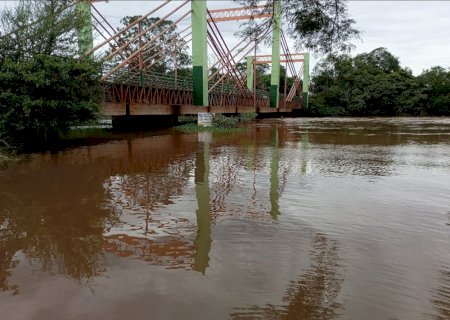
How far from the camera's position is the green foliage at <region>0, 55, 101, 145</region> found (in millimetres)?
10430

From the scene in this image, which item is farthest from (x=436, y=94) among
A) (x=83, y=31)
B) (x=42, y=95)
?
(x=42, y=95)

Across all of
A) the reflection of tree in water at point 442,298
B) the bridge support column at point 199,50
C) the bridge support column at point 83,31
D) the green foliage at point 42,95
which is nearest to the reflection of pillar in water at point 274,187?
the reflection of tree in water at point 442,298

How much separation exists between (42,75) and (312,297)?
10.0 metres

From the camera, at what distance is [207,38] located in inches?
898

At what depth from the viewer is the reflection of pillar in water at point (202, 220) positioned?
339cm

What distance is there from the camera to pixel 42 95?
35.9ft

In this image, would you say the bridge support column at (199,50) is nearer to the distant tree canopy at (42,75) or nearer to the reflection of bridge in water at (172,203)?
the distant tree canopy at (42,75)

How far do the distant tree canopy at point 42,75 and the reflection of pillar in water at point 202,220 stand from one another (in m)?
5.26

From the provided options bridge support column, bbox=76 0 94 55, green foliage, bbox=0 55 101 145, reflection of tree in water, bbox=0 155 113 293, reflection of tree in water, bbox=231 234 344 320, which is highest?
bridge support column, bbox=76 0 94 55

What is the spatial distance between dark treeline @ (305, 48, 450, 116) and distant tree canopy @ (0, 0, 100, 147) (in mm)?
37385

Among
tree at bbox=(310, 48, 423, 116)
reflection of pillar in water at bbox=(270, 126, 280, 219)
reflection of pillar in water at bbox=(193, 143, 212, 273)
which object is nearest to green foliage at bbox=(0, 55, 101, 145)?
reflection of pillar in water at bbox=(193, 143, 212, 273)

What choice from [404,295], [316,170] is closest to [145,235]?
[404,295]

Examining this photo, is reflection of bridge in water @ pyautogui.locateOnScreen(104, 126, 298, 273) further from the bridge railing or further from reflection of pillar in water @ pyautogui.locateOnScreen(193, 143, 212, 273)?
the bridge railing

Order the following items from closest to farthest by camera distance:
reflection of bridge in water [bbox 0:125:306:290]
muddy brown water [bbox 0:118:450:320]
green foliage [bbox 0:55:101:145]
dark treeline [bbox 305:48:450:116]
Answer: muddy brown water [bbox 0:118:450:320]
reflection of bridge in water [bbox 0:125:306:290]
green foliage [bbox 0:55:101:145]
dark treeline [bbox 305:48:450:116]
